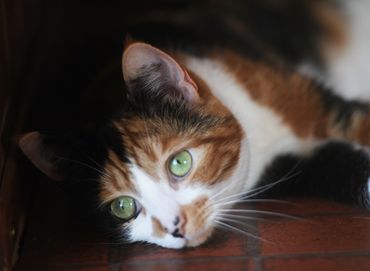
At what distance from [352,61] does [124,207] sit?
818mm

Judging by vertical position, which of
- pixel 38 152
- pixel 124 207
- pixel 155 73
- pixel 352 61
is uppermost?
pixel 352 61

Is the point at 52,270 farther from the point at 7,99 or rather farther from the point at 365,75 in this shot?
the point at 365,75

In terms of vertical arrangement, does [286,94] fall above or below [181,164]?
above

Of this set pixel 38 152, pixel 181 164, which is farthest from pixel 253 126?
pixel 38 152

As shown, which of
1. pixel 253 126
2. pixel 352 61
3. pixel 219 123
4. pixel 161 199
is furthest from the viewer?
pixel 352 61

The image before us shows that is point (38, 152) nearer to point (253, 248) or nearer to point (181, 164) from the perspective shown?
point (181, 164)

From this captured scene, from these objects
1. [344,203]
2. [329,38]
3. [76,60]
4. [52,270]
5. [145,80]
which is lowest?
[52,270]

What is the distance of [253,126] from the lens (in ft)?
4.90

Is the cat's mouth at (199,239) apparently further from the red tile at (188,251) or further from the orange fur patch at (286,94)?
the orange fur patch at (286,94)

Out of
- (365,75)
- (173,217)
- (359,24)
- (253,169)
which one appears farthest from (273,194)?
(359,24)

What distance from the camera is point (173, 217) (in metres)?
1.26

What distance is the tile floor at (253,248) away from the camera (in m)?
1.36

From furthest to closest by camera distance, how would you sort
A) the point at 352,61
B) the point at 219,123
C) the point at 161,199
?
the point at 352,61 → the point at 219,123 → the point at 161,199

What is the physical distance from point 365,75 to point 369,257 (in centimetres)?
62
